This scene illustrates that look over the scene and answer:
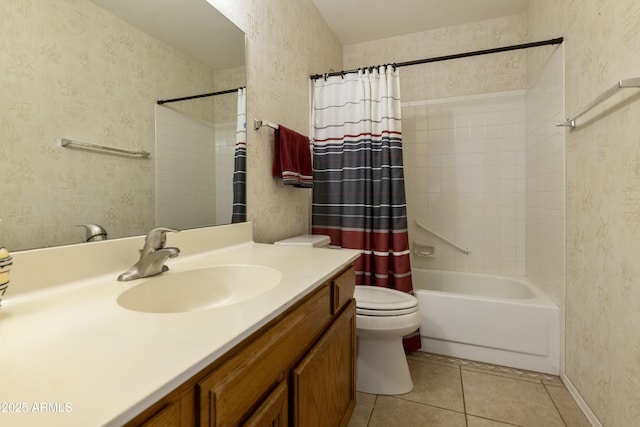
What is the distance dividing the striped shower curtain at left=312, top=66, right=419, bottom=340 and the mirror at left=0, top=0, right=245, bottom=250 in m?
1.10

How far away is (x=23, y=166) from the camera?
2.38ft

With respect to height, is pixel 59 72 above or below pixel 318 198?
above

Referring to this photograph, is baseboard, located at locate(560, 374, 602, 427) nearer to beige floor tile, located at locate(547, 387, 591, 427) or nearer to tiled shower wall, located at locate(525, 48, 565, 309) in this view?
beige floor tile, located at locate(547, 387, 591, 427)

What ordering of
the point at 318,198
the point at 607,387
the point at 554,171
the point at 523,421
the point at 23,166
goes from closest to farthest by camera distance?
1. the point at 23,166
2. the point at 607,387
3. the point at 523,421
4. the point at 554,171
5. the point at 318,198

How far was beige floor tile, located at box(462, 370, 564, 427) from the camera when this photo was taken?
1428 mm

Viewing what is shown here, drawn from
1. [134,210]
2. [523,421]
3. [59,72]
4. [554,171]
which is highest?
[59,72]

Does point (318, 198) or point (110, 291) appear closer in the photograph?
point (110, 291)

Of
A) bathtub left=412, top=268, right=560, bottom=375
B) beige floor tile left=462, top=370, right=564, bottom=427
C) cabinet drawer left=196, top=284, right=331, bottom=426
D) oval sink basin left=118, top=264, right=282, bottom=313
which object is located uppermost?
oval sink basin left=118, top=264, right=282, bottom=313

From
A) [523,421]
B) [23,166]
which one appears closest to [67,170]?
[23,166]

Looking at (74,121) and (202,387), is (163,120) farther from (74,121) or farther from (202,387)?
(202,387)

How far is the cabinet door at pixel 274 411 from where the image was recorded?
0.62 metres

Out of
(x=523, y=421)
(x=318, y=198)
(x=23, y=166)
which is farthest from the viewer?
(x=318, y=198)

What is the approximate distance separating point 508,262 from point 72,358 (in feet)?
9.06

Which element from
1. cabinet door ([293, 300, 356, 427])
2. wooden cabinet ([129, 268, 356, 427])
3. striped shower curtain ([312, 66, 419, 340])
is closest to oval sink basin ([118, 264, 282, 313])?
wooden cabinet ([129, 268, 356, 427])
